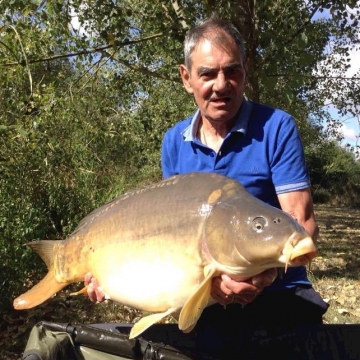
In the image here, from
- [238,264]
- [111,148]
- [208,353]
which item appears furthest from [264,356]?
[111,148]

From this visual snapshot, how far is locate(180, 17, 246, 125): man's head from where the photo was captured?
176 centimetres

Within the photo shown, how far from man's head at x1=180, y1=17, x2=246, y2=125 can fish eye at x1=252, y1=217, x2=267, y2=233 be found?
1.81 ft

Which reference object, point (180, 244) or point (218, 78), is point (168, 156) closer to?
point (218, 78)

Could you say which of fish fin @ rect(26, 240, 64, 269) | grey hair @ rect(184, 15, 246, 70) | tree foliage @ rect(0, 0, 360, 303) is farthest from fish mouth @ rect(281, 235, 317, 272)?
tree foliage @ rect(0, 0, 360, 303)

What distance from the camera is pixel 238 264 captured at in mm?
1351

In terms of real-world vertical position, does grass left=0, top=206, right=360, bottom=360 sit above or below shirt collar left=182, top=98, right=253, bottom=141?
below

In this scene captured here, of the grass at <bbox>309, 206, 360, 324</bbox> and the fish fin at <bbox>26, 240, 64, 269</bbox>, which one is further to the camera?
the grass at <bbox>309, 206, 360, 324</bbox>

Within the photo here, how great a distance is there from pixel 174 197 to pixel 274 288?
52 cm

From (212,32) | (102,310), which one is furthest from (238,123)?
(102,310)

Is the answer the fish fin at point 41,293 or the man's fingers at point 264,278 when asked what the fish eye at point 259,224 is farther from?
the fish fin at point 41,293

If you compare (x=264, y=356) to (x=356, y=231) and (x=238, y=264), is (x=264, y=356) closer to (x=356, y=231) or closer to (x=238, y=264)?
(x=238, y=264)

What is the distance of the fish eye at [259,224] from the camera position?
1321mm

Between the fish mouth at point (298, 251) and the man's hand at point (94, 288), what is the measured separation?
2.26ft

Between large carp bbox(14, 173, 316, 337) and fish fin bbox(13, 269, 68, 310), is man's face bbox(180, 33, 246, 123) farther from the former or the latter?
fish fin bbox(13, 269, 68, 310)
